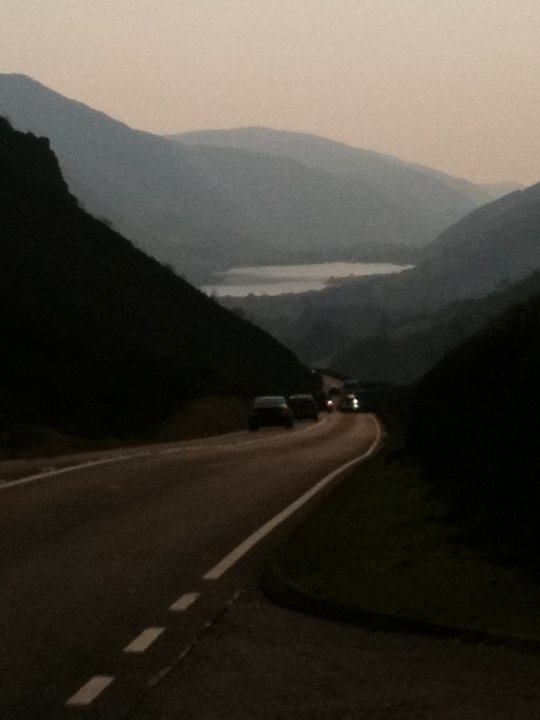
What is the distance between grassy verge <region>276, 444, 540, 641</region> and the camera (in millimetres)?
11797

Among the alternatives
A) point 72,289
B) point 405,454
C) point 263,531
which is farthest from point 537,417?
point 72,289

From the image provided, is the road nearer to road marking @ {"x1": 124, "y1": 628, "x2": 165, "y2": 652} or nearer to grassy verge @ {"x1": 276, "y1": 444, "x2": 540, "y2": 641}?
road marking @ {"x1": 124, "y1": 628, "x2": 165, "y2": 652}

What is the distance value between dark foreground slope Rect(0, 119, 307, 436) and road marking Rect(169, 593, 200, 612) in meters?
44.6

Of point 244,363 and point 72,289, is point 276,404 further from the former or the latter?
point 244,363

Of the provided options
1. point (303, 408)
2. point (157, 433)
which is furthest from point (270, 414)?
point (303, 408)

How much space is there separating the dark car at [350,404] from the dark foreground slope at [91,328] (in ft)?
18.3

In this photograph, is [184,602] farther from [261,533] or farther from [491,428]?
[261,533]

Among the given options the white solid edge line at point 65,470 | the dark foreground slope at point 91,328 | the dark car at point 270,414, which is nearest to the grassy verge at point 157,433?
the dark foreground slope at point 91,328

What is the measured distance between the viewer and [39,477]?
2680 cm

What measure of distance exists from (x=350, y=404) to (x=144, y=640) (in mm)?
93155

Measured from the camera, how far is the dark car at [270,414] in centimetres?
6575

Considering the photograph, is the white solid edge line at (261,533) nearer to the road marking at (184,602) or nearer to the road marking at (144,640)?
the road marking at (184,602)

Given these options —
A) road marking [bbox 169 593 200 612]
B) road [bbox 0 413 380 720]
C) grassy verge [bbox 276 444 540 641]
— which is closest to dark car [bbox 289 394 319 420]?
road [bbox 0 413 380 720]

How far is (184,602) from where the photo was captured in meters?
13.1
